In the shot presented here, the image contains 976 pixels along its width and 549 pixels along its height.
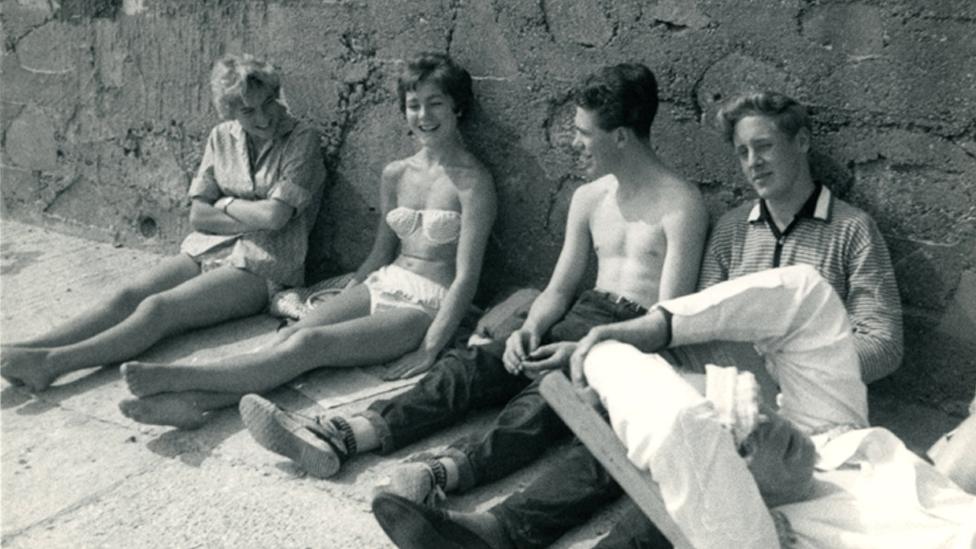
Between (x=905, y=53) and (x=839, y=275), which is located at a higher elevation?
(x=905, y=53)

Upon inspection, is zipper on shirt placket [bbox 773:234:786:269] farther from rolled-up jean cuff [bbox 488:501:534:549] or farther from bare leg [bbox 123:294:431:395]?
bare leg [bbox 123:294:431:395]

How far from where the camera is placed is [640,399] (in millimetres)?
2531

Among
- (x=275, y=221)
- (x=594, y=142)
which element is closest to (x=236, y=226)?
(x=275, y=221)

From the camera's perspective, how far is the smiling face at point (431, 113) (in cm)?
438

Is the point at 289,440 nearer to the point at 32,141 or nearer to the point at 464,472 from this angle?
the point at 464,472

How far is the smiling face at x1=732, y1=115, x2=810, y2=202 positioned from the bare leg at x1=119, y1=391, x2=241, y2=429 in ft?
6.54

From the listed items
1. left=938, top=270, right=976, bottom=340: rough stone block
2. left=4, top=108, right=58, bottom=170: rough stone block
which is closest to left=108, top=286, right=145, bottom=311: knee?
left=4, top=108, right=58, bottom=170: rough stone block

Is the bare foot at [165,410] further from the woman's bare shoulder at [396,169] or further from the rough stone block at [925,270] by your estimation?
the rough stone block at [925,270]

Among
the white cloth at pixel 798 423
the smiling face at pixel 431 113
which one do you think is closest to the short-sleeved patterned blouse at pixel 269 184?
the smiling face at pixel 431 113

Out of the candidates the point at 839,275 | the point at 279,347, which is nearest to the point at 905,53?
the point at 839,275

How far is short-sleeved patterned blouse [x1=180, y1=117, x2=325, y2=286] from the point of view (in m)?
4.82

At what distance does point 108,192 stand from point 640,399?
14.2 feet

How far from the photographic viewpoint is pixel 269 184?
4.84 meters

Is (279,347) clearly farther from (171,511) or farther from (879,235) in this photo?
(879,235)
